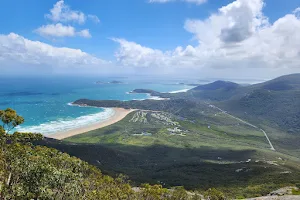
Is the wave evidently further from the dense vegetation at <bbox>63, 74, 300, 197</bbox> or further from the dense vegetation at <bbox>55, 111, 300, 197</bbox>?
the dense vegetation at <bbox>55, 111, 300, 197</bbox>

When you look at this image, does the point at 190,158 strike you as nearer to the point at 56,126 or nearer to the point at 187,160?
the point at 187,160

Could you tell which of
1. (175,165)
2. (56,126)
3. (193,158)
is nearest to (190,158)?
(193,158)

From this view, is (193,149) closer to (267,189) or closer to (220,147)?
(220,147)

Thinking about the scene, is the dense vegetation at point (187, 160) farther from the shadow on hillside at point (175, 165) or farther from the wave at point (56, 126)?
the wave at point (56, 126)

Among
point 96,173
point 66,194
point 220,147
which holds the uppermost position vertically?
point 66,194

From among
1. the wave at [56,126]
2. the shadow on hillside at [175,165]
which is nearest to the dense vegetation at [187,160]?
the shadow on hillside at [175,165]

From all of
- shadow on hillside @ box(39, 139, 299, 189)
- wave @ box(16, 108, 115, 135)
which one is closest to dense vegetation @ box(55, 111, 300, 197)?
shadow on hillside @ box(39, 139, 299, 189)

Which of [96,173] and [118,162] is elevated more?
[96,173]

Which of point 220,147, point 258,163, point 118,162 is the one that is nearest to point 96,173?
point 118,162
